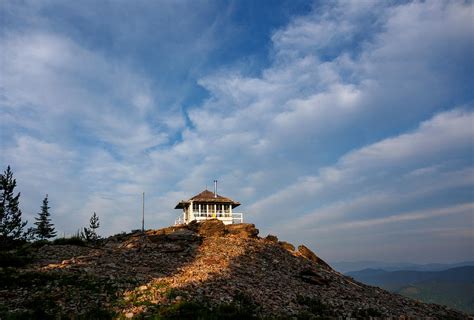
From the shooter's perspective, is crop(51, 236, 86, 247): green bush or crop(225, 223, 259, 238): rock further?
crop(225, 223, 259, 238): rock

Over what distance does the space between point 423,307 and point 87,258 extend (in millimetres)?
27124

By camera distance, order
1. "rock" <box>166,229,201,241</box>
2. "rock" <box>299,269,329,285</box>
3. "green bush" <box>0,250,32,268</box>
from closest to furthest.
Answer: "green bush" <box>0,250,32,268</box> < "rock" <box>299,269,329,285</box> < "rock" <box>166,229,201,241</box>

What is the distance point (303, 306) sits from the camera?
2086 cm

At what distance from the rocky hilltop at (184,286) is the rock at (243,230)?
4.89 metres

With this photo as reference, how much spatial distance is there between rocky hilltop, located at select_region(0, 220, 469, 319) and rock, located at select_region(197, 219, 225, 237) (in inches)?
155

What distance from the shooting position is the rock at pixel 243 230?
41.9 meters

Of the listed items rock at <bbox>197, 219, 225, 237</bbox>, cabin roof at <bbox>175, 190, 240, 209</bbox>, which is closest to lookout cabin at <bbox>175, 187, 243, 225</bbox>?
cabin roof at <bbox>175, 190, 240, 209</bbox>

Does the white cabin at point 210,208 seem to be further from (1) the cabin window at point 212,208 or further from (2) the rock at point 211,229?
(2) the rock at point 211,229

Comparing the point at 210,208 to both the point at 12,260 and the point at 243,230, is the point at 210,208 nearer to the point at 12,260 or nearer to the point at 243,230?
the point at 243,230

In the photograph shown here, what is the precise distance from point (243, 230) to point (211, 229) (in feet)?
12.5

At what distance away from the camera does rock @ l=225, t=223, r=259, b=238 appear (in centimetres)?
4188

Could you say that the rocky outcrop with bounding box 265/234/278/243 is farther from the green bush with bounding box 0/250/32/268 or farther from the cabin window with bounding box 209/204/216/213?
the green bush with bounding box 0/250/32/268

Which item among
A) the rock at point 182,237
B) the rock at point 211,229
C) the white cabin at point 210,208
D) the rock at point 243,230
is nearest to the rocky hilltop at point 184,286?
the rock at point 182,237

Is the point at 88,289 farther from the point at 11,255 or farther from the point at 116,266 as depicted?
the point at 11,255
